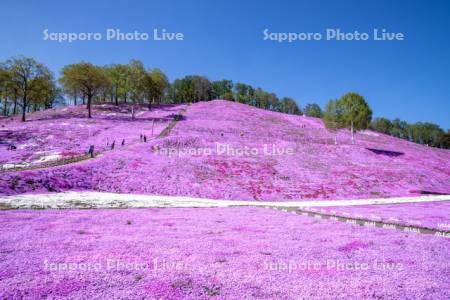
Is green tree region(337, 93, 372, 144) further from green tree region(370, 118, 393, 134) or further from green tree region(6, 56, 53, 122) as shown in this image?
green tree region(370, 118, 393, 134)

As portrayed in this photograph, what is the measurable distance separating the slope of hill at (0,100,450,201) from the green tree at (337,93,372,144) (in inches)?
292

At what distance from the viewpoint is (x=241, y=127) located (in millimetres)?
68750

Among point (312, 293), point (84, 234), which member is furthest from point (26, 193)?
point (312, 293)

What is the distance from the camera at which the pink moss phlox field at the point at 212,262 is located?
24.1ft

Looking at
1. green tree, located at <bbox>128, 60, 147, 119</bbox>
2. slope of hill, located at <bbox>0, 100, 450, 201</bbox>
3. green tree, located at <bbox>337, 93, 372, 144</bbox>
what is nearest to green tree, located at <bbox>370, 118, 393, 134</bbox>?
green tree, located at <bbox>337, 93, 372, 144</bbox>

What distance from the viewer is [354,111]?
66.8 meters

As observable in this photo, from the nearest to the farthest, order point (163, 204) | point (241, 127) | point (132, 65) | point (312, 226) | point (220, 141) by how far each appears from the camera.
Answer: point (312, 226), point (163, 204), point (220, 141), point (241, 127), point (132, 65)

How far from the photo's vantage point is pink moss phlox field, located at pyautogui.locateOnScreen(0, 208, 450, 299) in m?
7.35

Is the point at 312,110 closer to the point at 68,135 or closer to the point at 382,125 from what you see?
the point at 382,125

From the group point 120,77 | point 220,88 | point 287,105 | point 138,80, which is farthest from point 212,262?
point 287,105

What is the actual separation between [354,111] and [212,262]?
66.1m

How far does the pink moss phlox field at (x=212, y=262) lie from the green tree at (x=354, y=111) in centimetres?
5700

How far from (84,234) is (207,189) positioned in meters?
21.4

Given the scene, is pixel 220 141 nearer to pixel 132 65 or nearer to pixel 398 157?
pixel 398 157
